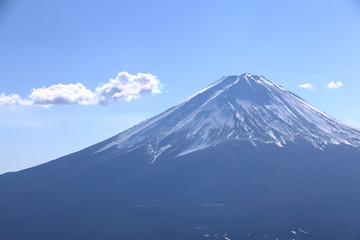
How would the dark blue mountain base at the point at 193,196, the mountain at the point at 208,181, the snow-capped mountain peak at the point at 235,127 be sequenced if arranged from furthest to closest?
1. the snow-capped mountain peak at the point at 235,127
2. the mountain at the point at 208,181
3. the dark blue mountain base at the point at 193,196

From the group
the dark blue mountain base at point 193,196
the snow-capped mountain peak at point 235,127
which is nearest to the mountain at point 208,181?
the dark blue mountain base at point 193,196

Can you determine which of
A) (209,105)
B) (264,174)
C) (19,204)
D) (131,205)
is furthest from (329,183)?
(19,204)

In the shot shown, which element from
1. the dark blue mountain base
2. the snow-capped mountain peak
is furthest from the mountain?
the snow-capped mountain peak

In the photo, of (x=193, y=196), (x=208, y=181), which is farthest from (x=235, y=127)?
(x=193, y=196)

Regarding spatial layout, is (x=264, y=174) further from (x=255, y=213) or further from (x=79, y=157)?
(x=79, y=157)

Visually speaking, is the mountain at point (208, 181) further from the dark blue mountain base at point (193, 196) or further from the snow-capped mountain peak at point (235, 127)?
the snow-capped mountain peak at point (235, 127)

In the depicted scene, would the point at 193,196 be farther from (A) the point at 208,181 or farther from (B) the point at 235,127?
(B) the point at 235,127

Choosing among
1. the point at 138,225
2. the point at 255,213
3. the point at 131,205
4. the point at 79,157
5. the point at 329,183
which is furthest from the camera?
the point at 79,157
